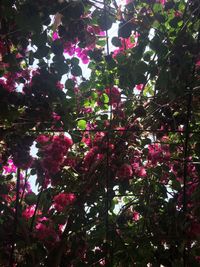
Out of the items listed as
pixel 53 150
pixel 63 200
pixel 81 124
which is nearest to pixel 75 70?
pixel 81 124

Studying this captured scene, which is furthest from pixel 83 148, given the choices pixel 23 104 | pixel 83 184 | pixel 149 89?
pixel 23 104

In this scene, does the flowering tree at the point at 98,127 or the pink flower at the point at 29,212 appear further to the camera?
the pink flower at the point at 29,212

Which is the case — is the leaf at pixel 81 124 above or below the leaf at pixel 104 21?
below

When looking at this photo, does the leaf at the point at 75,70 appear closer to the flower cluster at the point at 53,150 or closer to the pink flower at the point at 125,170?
the flower cluster at the point at 53,150

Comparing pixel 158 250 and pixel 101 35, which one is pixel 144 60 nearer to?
pixel 101 35

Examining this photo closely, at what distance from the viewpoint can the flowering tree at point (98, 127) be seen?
6.86ft

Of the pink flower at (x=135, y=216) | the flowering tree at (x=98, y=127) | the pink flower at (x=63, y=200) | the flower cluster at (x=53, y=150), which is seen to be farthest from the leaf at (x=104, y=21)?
the pink flower at (x=135, y=216)

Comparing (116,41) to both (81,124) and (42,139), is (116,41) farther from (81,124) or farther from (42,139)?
(42,139)

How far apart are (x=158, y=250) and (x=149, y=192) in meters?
0.52

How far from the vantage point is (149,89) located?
10.3ft

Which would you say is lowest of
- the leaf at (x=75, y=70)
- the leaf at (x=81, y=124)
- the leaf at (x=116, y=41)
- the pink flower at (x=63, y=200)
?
the pink flower at (x=63, y=200)

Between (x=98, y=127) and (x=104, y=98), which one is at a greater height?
(x=104, y=98)

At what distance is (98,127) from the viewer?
8.82ft

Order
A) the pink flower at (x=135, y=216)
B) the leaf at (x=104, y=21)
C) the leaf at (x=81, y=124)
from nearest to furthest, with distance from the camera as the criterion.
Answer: the leaf at (x=104, y=21) < the leaf at (x=81, y=124) < the pink flower at (x=135, y=216)
